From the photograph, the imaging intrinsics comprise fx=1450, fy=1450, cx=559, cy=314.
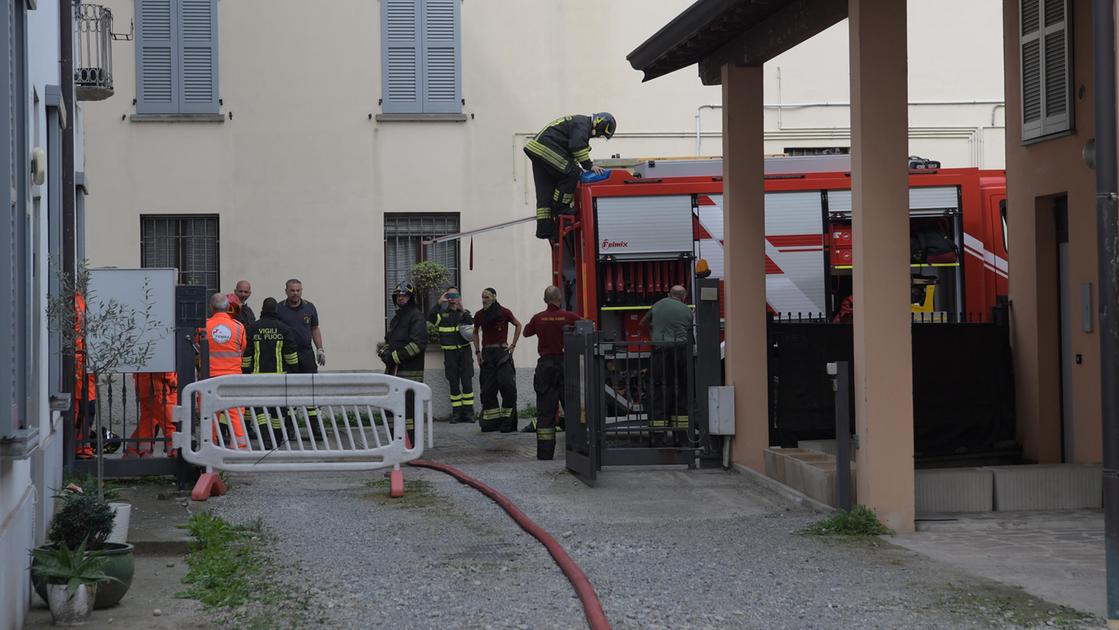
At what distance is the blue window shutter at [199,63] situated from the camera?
2116cm

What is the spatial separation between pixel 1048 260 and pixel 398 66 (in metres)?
12.0

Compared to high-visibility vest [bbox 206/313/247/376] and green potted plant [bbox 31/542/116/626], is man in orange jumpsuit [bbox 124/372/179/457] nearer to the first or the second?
high-visibility vest [bbox 206/313/247/376]

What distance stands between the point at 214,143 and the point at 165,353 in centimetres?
948

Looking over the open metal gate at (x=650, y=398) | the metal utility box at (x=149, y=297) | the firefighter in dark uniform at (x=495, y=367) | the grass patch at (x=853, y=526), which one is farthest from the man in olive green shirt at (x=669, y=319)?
the grass patch at (x=853, y=526)

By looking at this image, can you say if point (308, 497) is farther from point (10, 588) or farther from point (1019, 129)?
point (1019, 129)

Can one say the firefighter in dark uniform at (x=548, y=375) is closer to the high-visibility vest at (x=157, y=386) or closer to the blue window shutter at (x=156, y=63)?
the high-visibility vest at (x=157, y=386)

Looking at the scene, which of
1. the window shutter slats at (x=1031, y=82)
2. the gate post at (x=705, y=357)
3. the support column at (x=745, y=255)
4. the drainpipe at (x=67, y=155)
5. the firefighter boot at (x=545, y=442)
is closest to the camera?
the drainpipe at (x=67, y=155)

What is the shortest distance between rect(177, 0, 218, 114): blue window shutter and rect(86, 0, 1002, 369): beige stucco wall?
161mm

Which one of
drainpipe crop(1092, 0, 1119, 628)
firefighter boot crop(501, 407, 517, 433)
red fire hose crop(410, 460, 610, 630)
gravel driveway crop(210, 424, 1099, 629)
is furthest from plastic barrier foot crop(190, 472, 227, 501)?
drainpipe crop(1092, 0, 1119, 628)

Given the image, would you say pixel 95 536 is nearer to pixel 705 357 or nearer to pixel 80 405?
pixel 80 405

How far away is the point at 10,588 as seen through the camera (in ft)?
20.9

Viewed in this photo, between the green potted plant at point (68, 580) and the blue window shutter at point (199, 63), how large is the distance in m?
14.9

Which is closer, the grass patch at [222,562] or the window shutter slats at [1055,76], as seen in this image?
the grass patch at [222,562]

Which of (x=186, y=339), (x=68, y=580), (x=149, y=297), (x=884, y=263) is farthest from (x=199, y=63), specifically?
(x=68, y=580)
